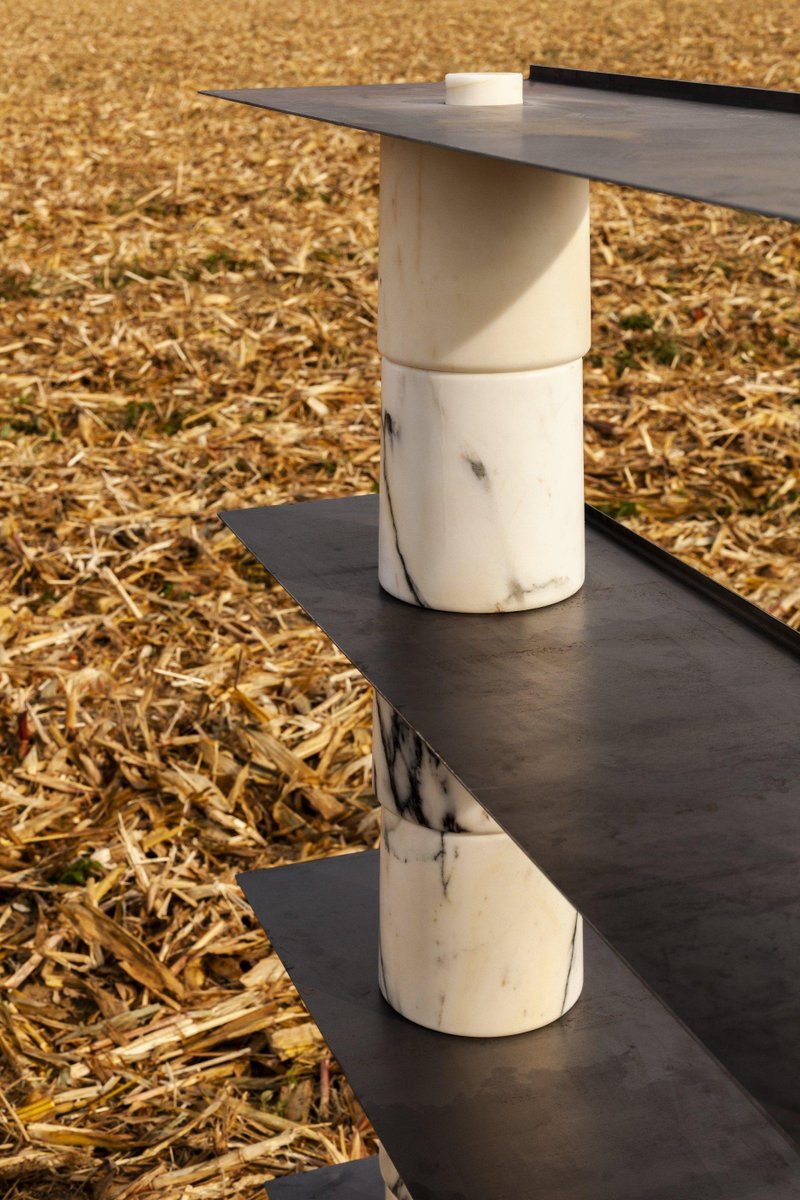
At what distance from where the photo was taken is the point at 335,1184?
101 inches

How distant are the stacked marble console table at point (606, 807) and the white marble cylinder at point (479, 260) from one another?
0.22 ft

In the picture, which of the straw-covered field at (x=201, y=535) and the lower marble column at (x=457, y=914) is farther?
the straw-covered field at (x=201, y=535)

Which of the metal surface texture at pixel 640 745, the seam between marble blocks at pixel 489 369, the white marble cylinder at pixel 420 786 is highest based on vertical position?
the seam between marble blocks at pixel 489 369

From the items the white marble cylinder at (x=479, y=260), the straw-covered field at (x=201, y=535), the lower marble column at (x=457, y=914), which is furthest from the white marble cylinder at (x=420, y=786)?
the straw-covered field at (x=201, y=535)

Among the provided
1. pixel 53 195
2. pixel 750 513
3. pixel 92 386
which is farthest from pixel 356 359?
pixel 53 195

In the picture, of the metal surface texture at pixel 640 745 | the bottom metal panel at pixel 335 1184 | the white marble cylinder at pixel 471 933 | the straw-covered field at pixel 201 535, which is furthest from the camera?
the straw-covered field at pixel 201 535

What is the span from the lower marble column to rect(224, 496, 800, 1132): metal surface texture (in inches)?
9.7

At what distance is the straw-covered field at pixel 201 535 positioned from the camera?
299 cm

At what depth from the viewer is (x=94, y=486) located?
210 inches

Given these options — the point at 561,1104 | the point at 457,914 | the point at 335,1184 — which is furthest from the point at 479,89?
the point at 335,1184

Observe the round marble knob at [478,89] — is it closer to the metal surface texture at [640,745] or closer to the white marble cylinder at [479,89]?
the white marble cylinder at [479,89]

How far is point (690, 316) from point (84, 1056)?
197 inches

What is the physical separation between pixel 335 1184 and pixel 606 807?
58.2 inches

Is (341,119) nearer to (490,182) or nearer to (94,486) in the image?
(490,182)
